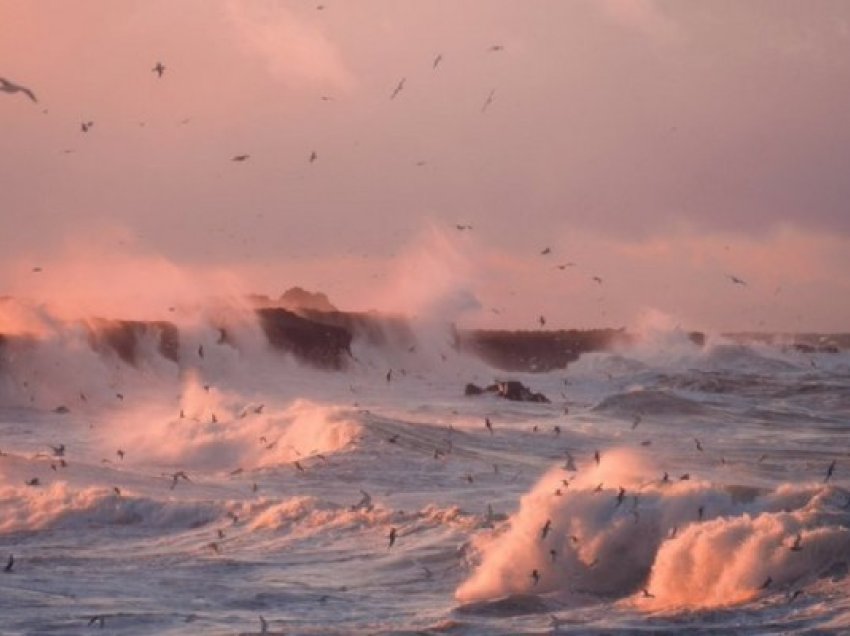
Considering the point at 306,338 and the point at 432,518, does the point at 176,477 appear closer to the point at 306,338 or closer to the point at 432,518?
the point at 432,518

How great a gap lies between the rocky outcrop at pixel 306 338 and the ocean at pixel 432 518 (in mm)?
19811

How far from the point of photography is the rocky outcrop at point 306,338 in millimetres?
55812

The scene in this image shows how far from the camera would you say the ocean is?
11367 mm

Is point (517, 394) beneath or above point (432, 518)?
above

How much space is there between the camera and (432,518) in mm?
15711

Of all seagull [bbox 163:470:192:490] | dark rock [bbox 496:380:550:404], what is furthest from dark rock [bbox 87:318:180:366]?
seagull [bbox 163:470:192:490]

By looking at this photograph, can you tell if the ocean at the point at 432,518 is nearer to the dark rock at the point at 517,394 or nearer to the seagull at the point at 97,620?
the seagull at the point at 97,620

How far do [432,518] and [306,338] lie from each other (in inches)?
1643

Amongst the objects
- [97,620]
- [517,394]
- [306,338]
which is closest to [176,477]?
[97,620]

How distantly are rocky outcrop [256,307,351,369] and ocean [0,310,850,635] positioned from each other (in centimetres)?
1981

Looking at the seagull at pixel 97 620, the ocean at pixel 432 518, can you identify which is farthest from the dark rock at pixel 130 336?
the seagull at pixel 97 620

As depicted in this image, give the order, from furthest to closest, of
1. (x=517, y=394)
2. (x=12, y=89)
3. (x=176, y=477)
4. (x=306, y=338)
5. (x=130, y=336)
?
1. (x=306, y=338)
2. (x=130, y=336)
3. (x=517, y=394)
4. (x=176, y=477)
5. (x=12, y=89)

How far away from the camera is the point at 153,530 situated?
16.1 meters

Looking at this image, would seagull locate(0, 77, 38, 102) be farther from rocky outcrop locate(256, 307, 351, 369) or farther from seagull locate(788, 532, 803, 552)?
rocky outcrop locate(256, 307, 351, 369)
